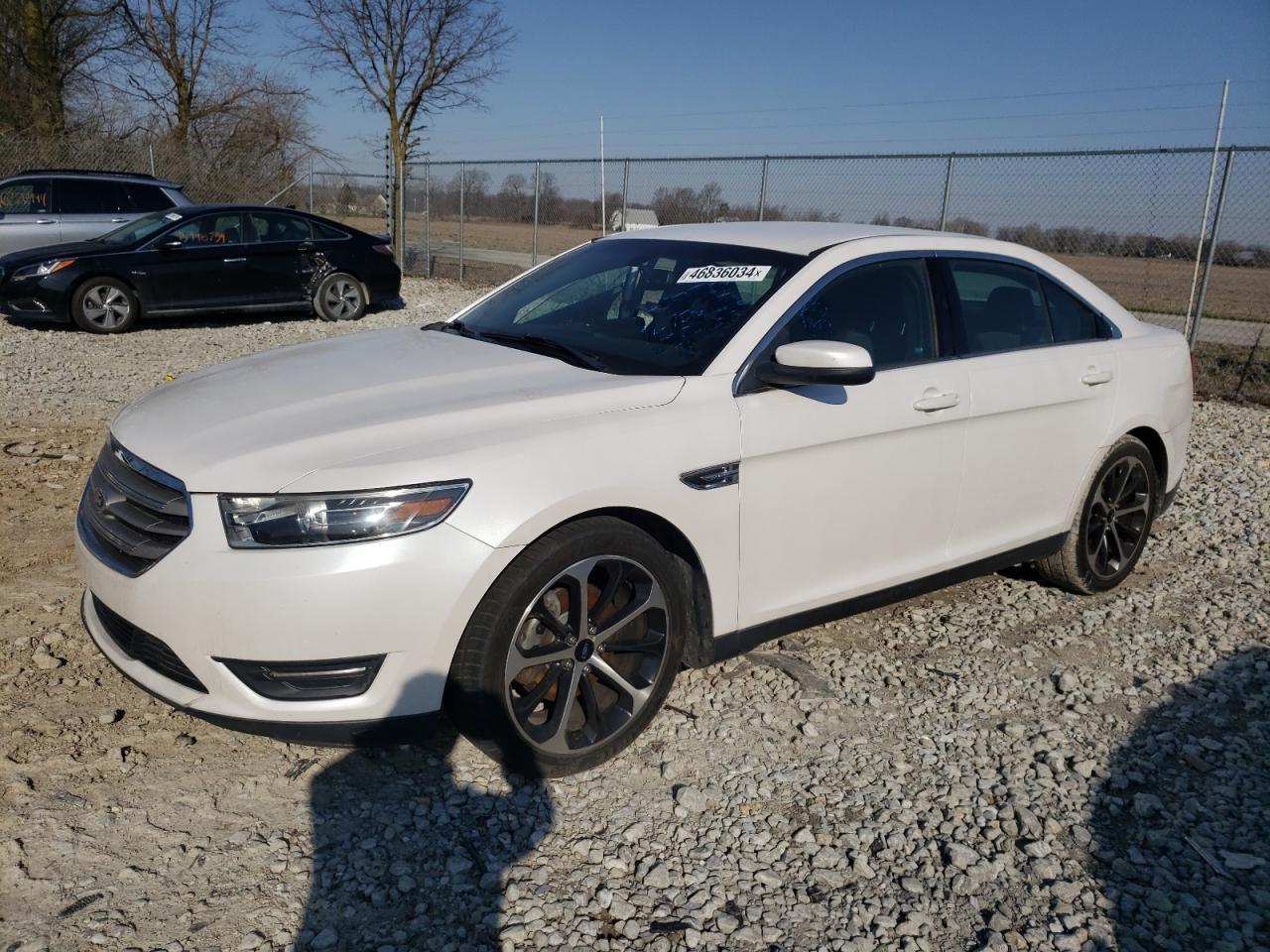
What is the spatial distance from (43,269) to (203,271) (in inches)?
64.1

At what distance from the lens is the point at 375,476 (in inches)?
109

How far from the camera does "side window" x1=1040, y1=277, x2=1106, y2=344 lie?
15.1 ft

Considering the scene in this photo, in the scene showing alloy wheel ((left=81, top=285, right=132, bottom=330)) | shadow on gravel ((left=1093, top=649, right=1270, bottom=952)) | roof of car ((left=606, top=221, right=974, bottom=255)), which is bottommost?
shadow on gravel ((left=1093, top=649, right=1270, bottom=952))

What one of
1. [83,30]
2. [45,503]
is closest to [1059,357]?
[45,503]

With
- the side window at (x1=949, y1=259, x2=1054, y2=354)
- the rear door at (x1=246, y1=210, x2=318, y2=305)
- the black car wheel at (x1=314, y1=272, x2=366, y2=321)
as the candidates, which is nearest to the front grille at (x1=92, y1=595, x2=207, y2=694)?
the side window at (x1=949, y1=259, x2=1054, y2=354)

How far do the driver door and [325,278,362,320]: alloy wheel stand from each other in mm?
10305

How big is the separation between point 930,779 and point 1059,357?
2.06 m

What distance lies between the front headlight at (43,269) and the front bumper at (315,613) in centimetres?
968

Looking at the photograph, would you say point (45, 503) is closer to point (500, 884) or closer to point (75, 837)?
point (75, 837)

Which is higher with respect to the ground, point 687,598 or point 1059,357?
point 1059,357

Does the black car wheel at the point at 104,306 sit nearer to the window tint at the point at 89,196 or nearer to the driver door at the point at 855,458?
the window tint at the point at 89,196

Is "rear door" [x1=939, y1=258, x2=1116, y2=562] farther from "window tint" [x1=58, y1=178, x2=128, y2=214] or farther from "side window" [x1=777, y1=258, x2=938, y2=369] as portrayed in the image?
"window tint" [x1=58, y1=178, x2=128, y2=214]

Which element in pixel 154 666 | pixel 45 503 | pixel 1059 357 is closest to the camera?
pixel 154 666

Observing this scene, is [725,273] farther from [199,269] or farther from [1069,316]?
[199,269]
